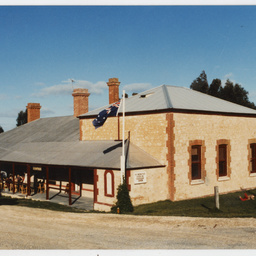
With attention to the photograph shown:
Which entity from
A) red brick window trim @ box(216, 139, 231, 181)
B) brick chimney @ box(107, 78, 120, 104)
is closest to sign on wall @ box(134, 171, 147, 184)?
red brick window trim @ box(216, 139, 231, 181)

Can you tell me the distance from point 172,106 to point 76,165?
5959 mm

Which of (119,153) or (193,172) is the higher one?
(119,153)

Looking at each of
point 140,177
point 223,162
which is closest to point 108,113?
point 140,177

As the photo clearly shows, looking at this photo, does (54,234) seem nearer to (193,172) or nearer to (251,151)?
(193,172)

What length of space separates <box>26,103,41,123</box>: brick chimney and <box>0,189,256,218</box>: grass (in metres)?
16.3

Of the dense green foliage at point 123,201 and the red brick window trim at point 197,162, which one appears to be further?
the red brick window trim at point 197,162

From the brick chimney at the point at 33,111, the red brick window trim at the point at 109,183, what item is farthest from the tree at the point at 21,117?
the red brick window trim at the point at 109,183

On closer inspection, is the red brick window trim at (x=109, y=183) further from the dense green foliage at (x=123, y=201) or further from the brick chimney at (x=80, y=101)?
the brick chimney at (x=80, y=101)

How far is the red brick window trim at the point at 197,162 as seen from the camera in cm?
1952

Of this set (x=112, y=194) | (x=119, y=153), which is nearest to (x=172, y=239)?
(x=112, y=194)

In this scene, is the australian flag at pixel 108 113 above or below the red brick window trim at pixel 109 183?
above

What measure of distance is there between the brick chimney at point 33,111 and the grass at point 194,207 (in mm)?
16323

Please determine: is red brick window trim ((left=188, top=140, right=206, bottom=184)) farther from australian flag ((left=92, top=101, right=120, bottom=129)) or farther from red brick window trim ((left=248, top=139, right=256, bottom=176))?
australian flag ((left=92, top=101, right=120, bottom=129))

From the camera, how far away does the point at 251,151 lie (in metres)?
23.0
